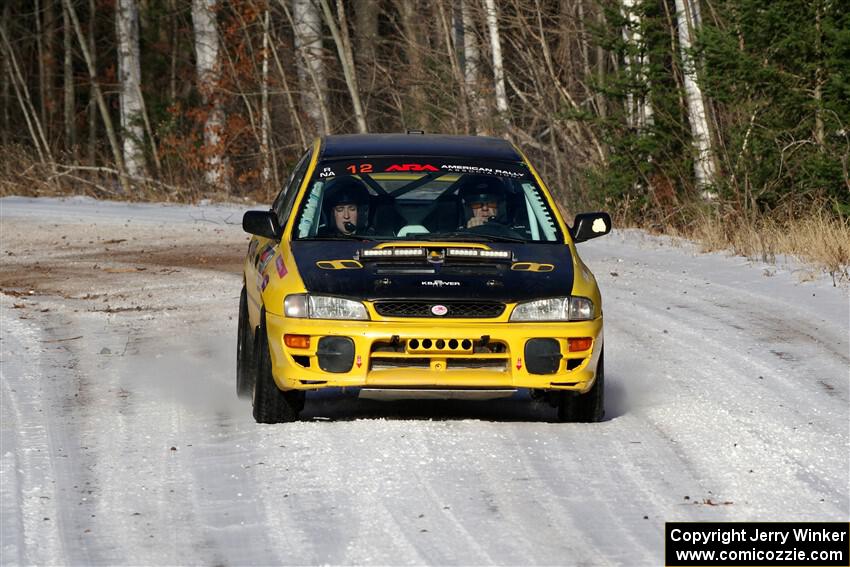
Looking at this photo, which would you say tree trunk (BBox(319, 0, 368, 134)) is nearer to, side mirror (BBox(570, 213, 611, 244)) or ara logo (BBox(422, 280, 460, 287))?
side mirror (BBox(570, 213, 611, 244))

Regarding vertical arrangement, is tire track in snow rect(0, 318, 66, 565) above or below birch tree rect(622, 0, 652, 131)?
below

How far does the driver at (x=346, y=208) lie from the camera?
29.6 feet

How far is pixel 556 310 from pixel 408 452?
112 cm

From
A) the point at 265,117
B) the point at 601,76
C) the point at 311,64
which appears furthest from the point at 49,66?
the point at 601,76

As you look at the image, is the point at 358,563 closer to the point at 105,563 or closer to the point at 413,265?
the point at 105,563

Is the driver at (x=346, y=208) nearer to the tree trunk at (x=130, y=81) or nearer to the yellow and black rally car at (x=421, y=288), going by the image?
the yellow and black rally car at (x=421, y=288)

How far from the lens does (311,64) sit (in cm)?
3133

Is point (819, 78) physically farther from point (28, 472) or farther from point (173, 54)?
point (173, 54)

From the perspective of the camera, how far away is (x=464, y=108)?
26969 millimetres

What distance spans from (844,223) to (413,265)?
9781mm

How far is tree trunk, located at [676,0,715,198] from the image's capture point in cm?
2053

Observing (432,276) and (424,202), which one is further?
(424,202)

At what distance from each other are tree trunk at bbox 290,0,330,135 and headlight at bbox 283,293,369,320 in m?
22.7

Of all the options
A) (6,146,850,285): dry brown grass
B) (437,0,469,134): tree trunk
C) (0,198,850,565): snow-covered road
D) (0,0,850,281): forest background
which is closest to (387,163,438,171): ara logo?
(0,198,850,565): snow-covered road
